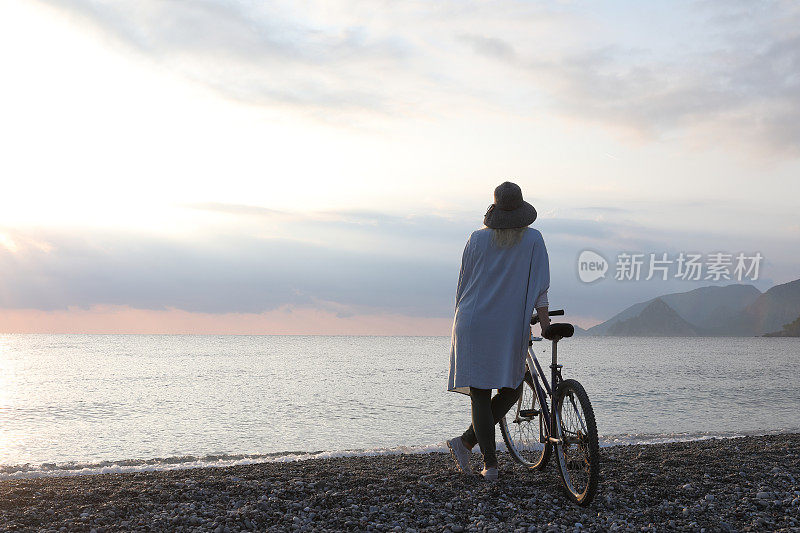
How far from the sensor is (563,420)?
4.96 metres

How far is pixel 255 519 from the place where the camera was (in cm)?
445

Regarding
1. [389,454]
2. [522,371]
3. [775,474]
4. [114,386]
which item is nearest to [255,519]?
[522,371]

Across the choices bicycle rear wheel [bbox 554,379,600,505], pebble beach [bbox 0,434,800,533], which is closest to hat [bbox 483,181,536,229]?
bicycle rear wheel [bbox 554,379,600,505]

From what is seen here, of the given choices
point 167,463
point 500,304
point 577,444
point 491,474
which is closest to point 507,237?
point 500,304

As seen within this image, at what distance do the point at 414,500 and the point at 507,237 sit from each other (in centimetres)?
231

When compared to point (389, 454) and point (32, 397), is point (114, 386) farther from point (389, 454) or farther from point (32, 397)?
point (389, 454)

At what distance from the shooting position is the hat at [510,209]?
5168mm

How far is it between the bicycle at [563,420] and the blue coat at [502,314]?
21cm

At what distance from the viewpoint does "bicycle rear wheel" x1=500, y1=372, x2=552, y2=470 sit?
221 inches

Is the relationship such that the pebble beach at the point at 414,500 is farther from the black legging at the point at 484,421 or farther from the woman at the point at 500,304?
the woman at the point at 500,304

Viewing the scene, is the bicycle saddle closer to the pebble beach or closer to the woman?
the woman

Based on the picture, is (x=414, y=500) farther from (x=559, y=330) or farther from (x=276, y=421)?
(x=276, y=421)

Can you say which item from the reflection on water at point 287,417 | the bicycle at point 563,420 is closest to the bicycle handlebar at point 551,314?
the bicycle at point 563,420

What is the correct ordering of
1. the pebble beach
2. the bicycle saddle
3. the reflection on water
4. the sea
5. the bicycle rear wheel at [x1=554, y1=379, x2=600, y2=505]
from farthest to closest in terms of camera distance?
the reflection on water → the sea → the bicycle saddle → the bicycle rear wheel at [x1=554, y1=379, x2=600, y2=505] → the pebble beach
